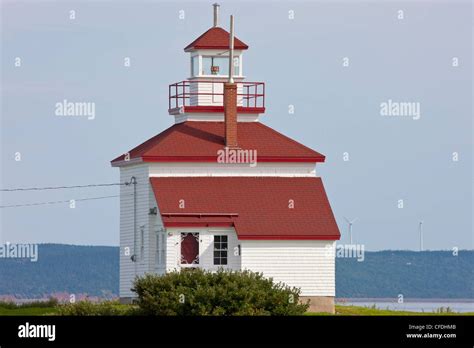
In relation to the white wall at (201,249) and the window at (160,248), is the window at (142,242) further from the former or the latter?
the white wall at (201,249)

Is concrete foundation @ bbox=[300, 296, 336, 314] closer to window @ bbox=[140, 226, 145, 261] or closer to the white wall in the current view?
the white wall

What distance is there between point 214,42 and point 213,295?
19575mm

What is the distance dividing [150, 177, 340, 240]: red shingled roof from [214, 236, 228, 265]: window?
0.67 meters

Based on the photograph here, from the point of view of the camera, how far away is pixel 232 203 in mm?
76812

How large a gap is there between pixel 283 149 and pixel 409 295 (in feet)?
225

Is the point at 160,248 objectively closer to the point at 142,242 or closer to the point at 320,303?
the point at 142,242

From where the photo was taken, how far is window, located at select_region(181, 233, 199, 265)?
7550 centimetres

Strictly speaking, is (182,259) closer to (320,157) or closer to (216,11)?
(320,157)

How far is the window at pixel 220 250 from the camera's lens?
249ft

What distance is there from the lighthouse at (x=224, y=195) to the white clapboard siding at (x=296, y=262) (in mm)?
42

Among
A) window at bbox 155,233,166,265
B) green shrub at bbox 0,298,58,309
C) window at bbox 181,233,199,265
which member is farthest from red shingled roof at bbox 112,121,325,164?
green shrub at bbox 0,298,58,309

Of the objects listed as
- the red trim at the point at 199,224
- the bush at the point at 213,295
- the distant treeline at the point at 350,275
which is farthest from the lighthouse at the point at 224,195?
the distant treeline at the point at 350,275
